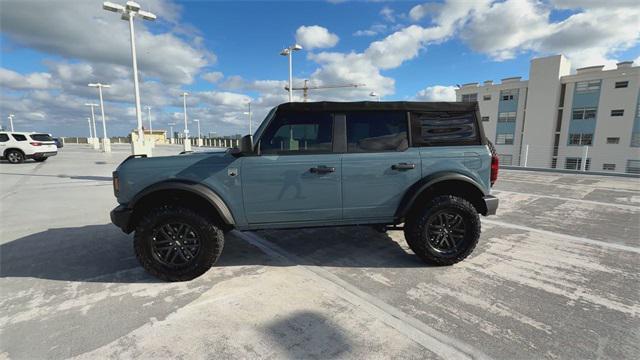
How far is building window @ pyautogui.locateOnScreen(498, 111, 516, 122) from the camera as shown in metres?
37.1

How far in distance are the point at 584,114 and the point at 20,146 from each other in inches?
Result: 1905

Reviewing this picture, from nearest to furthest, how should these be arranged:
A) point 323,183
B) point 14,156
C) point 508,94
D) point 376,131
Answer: point 323,183 → point 376,131 → point 14,156 → point 508,94

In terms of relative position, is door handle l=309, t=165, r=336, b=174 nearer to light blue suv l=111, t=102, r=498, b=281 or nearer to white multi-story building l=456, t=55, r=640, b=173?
light blue suv l=111, t=102, r=498, b=281

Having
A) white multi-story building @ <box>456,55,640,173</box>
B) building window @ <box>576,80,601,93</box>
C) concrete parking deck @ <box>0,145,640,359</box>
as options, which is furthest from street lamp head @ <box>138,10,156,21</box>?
building window @ <box>576,80,601,93</box>

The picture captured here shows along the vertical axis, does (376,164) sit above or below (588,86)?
below

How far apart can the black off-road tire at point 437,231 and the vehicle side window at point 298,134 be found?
1324 mm

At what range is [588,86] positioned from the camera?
104 feet

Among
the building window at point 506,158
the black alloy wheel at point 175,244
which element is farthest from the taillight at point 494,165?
the building window at point 506,158

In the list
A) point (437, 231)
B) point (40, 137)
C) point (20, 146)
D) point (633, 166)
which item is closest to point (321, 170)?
point (437, 231)

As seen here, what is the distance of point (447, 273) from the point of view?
3244 mm

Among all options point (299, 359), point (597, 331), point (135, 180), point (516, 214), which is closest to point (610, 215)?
point (516, 214)

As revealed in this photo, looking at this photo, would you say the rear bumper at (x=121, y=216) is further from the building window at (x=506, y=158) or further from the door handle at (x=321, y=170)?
the building window at (x=506, y=158)

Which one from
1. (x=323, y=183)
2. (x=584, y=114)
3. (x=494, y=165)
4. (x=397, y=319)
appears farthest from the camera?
(x=584, y=114)

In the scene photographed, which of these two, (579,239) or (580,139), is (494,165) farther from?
(580,139)
